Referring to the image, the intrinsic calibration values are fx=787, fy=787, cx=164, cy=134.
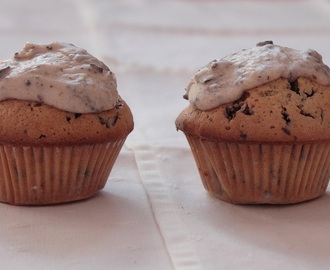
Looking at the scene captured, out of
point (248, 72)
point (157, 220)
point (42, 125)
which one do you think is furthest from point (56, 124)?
point (248, 72)

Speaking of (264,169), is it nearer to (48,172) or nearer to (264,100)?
(264,100)

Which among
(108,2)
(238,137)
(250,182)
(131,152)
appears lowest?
(108,2)

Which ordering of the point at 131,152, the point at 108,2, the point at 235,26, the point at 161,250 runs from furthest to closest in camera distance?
the point at 108,2 → the point at 235,26 → the point at 131,152 → the point at 161,250

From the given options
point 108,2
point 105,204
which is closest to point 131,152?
point 105,204

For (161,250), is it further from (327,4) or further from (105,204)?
(327,4)

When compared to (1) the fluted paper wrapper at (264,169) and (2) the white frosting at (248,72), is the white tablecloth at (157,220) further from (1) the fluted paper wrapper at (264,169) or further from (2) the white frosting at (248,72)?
(2) the white frosting at (248,72)

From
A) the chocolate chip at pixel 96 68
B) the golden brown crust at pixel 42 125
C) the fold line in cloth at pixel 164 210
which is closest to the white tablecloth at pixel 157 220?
the fold line in cloth at pixel 164 210

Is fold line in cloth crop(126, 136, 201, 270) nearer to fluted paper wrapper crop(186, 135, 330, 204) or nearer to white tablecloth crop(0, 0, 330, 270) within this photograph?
white tablecloth crop(0, 0, 330, 270)
